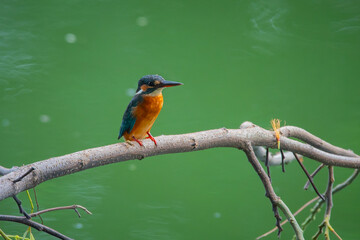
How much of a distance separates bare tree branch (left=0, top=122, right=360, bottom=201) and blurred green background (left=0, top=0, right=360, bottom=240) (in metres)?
1.05

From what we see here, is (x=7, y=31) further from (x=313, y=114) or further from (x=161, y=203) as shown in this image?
(x=313, y=114)

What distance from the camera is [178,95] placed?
2.34m

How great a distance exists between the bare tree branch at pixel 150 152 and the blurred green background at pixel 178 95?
105 cm

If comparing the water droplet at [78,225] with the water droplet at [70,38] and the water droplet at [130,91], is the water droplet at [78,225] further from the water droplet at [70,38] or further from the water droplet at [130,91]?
the water droplet at [70,38]

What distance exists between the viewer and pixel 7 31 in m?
2.14

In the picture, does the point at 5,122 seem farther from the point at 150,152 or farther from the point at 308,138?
the point at 308,138

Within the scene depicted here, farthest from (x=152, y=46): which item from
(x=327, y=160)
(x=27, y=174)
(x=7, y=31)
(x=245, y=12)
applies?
(x=27, y=174)

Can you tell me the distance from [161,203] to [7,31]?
123cm

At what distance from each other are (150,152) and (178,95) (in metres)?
1.39

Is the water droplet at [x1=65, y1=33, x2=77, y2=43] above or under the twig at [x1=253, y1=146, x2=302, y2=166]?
above

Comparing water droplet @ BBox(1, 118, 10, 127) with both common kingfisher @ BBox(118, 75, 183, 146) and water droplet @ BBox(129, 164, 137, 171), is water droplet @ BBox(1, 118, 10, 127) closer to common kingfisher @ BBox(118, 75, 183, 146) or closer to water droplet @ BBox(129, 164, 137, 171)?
water droplet @ BBox(129, 164, 137, 171)

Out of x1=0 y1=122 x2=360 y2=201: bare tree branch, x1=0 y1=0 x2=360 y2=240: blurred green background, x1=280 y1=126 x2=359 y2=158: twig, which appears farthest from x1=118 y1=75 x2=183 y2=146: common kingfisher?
x1=0 y1=0 x2=360 y2=240: blurred green background

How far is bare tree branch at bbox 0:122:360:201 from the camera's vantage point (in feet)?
2.49

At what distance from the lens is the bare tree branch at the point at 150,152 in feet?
2.49
